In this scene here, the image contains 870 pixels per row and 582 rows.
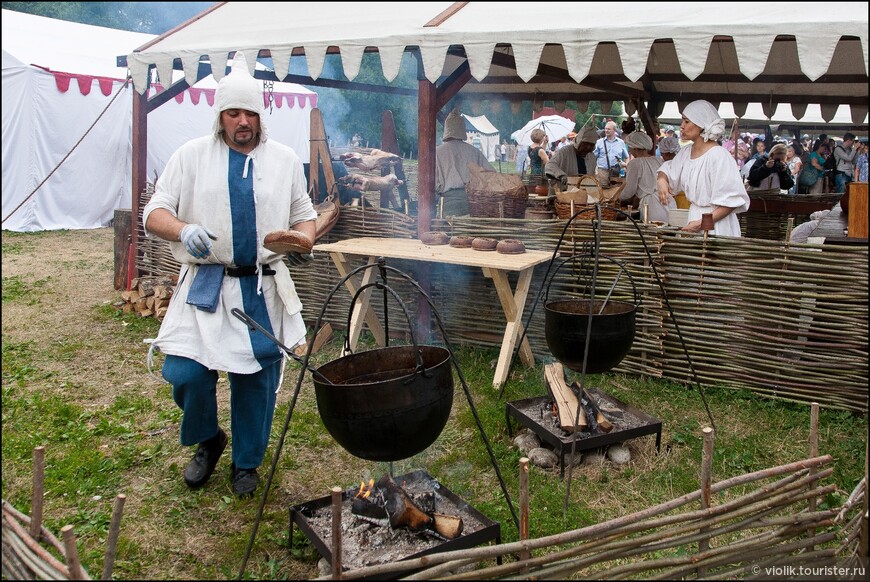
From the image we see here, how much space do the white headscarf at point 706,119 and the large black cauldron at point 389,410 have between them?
3.29 meters

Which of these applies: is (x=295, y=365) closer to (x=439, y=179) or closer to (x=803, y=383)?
(x=439, y=179)

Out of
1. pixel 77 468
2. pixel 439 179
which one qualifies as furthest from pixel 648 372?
pixel 77 468

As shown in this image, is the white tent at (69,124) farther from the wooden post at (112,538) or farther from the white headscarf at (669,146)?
the wooden post at (112,538)

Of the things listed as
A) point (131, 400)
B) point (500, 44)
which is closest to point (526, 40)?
point (500, 44)

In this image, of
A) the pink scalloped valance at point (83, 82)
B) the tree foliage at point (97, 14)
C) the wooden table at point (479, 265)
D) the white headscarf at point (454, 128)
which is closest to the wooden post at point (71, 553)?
the wooden table at point (479, 265)

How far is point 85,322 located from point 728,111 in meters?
11.9

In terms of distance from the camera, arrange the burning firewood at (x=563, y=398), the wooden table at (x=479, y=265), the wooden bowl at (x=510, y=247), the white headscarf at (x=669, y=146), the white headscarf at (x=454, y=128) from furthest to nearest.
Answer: the white headscarf at (x=669, y=146) → the white headscarf at (x=454, y=128) → the wooden bowl at (x=510, y=247) → the wooden table at (x=479, y=265) → the burning firewood at (x=563, y=398)

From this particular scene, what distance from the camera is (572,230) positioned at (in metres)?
5.22

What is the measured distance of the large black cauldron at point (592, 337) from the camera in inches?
147

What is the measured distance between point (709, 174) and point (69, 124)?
11.1 m

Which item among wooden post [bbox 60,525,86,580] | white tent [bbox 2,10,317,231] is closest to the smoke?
white tent [bbox 2,10,317,231]

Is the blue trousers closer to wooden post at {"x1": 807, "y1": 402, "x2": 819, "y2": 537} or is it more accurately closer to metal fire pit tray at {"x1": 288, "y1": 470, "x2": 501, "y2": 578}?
metal fire pit tray at {"x1": 288, "y1": 470, "x2": 501, "y2": 578}

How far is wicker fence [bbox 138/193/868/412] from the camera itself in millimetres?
4430

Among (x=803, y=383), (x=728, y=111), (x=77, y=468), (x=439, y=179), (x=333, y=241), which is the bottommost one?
(x=77, y=468)
